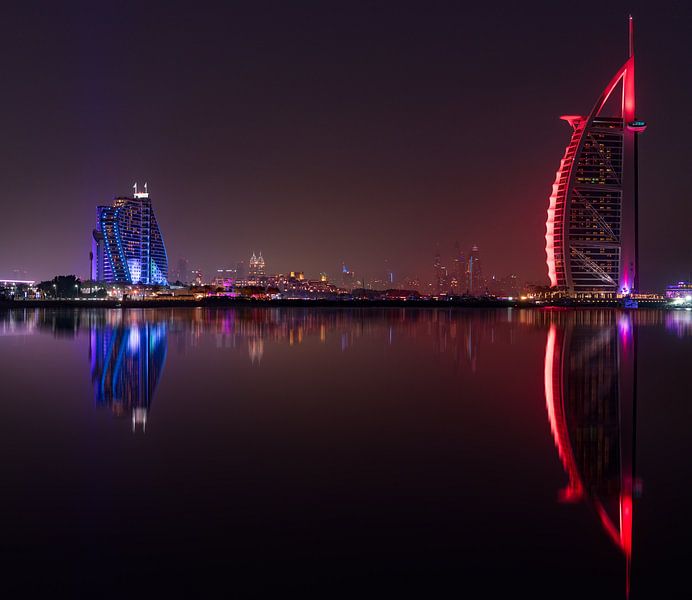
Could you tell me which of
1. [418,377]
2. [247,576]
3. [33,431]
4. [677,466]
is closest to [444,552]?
[247,576]

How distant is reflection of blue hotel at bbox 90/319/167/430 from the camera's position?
44.8 feet

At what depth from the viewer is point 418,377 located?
18.6 meters

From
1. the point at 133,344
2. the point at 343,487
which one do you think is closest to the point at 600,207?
the point at 133,344

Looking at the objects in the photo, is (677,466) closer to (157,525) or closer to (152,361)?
(157,525)

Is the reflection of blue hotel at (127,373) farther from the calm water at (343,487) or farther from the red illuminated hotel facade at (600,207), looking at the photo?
the red illuminated hotel facade at (600,207)

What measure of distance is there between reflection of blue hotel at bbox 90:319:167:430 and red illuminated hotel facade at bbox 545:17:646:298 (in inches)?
4377

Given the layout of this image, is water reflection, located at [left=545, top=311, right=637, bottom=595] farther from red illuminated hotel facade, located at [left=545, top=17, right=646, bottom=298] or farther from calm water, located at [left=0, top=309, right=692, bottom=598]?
red illuminated hotel facade, located at [left=545, top=17, right=646, bottom=298]

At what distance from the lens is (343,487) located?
7898mm

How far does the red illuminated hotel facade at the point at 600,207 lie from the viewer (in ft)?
419

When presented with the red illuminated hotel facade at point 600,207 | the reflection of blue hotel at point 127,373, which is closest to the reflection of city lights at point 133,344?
the reflection of blue hotel at point 127,373

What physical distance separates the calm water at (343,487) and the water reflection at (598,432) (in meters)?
0.05

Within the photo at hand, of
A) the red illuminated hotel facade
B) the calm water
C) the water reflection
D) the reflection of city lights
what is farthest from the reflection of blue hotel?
the red illuminated hotel facade

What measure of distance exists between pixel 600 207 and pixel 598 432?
128 meters

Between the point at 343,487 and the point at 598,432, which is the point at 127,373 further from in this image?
the point at 598,432
